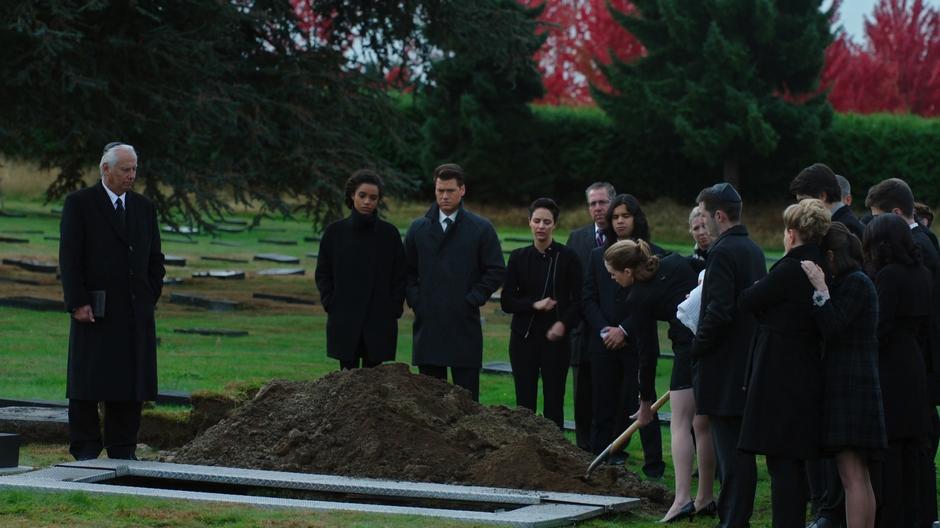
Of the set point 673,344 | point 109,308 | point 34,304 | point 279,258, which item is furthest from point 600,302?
point 279,258

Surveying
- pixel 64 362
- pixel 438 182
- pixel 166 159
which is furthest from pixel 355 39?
pixel 438 182

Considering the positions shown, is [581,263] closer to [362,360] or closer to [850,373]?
[362,360]

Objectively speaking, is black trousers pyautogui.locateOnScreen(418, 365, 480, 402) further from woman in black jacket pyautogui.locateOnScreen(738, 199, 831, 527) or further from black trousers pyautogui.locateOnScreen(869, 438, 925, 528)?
woman in black jacket pyautogui.locateOnScreen(738, 199, 831, 527)

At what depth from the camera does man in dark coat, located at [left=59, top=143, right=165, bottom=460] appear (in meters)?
9.79

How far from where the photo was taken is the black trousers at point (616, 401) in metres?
10.6

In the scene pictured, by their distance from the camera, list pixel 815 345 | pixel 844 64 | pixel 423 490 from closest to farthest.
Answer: pixel 815 345 → pixel 423 490 → pixel 844 64

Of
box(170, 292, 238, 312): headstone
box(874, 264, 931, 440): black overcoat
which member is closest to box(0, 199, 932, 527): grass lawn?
box(170, 292, 238, 312): headstone

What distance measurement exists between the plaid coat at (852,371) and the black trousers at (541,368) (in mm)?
3972

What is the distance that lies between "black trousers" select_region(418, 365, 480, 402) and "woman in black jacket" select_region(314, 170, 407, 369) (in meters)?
0.30

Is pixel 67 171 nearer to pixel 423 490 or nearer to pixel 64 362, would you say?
pixel 64 362

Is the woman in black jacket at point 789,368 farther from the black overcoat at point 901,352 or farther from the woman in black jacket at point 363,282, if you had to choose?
the woman in black jacket at point 363,282

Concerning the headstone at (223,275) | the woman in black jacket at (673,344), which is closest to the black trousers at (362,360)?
the woman in black jacket at (673,344)

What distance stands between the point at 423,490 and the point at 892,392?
266 cm

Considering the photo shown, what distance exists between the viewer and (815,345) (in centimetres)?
737
